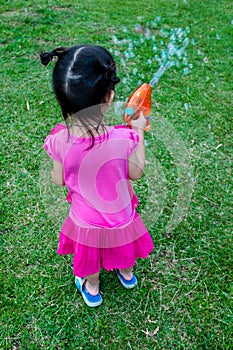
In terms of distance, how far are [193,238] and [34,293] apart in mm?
872

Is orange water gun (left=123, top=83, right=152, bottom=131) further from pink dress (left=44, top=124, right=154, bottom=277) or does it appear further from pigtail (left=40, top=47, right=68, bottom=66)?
pigtail (left=40, top=47, right=68, bottom=66)

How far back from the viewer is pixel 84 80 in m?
1.14

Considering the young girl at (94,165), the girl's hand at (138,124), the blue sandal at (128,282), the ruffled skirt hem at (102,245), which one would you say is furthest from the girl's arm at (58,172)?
the blue sandal at (128,282)

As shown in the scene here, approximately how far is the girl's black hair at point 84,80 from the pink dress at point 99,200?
113 millimetres

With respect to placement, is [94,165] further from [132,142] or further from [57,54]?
[57,54]

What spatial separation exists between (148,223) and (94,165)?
96 centimetres

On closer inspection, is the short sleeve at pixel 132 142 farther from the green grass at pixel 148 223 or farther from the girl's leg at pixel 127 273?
the green grass at pixel 148 223

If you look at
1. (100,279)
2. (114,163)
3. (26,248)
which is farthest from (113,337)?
(114,163)

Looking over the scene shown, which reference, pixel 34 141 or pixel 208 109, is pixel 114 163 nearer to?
pixel 34 141

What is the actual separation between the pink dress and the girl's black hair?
11cm

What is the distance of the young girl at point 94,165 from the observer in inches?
45.9

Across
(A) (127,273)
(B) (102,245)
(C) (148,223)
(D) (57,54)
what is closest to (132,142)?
(D) (57,54)

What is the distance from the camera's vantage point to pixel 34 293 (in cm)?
183

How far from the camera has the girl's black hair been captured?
1147 millimetres
